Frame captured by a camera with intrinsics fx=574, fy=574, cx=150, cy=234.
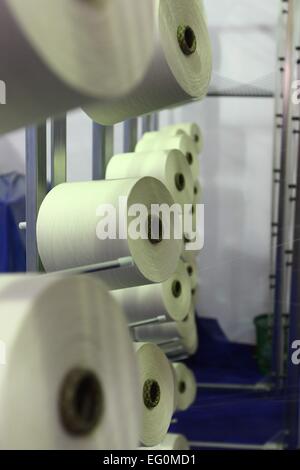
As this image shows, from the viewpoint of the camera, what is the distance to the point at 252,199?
2615 mm

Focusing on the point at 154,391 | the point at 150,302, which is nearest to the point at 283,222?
the point at 150,302

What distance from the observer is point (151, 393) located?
35.8 inches

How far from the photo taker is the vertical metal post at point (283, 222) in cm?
161

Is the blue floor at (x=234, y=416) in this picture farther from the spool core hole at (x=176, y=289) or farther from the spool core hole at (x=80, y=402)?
the spool core hole at (x=80, y=402)

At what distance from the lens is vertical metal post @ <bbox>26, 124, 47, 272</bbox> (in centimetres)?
81

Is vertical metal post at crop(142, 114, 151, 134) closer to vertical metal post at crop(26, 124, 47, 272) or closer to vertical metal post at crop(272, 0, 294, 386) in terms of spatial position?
vertical metal post at crop(272, 0, 294, 386)

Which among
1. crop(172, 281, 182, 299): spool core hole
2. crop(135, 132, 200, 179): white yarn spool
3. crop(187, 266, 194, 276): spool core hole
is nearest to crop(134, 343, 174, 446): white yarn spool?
crop(172, 281, 182, 299): spool core hole

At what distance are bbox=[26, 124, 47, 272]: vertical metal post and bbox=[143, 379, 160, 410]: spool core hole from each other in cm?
26

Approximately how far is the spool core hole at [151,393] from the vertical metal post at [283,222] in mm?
785

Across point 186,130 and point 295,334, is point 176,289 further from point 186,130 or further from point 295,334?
point 186,130

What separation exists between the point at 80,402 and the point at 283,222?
150 centimetres
